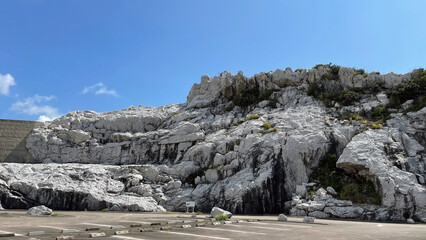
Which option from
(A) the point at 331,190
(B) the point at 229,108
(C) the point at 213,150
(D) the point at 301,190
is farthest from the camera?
(B) the point at 229,108

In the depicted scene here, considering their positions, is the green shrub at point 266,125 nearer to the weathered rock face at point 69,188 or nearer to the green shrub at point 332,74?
the green shrub at point 332,74

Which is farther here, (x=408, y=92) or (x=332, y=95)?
(x=332, y=95)

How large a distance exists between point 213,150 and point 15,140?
75.6 feet

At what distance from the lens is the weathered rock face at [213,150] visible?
77.7ft

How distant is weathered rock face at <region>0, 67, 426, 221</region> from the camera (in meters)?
23.7

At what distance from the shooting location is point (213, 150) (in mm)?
28891

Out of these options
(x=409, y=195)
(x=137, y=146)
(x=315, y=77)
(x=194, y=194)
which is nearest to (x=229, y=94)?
(x=315, y=77)

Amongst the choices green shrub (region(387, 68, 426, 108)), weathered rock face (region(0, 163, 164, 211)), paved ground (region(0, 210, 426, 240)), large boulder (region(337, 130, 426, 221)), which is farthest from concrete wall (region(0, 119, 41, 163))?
green shrub (region(387, 68, 426, 108))

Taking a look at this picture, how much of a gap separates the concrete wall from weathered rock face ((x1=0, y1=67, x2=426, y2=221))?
1.13m

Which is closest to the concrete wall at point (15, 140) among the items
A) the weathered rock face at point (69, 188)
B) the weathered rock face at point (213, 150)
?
the weathered rock face at point (213, 150)

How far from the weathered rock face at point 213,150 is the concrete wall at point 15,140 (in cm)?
113

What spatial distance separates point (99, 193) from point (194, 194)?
24.8ft

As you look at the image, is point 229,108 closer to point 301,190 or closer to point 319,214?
point 301,190

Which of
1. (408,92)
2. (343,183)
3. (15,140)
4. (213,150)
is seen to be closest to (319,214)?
(343,183)
